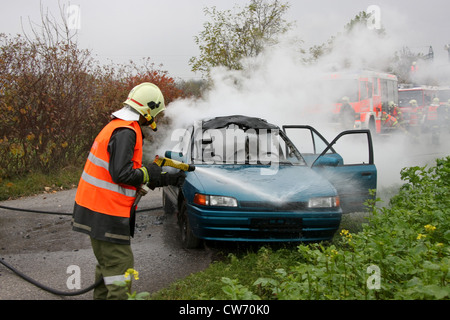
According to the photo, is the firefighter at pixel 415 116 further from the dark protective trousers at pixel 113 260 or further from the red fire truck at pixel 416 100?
the dark protective trousers at pixel 113 260

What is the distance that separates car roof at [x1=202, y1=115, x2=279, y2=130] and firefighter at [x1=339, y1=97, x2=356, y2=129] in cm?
901

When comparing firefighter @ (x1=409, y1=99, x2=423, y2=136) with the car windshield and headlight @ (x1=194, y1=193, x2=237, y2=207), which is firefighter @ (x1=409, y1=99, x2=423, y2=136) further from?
headlight @ (x1=194, y1=193, x2=237, y2=207)

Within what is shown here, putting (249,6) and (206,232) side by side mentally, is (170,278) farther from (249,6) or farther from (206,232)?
(249,6)

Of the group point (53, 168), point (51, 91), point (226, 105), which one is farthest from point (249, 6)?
point (53, 168)

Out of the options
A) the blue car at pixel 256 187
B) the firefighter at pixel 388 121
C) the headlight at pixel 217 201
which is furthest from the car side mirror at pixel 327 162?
the firefighter at pixel 388 121

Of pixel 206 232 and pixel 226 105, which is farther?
pixel 226 105

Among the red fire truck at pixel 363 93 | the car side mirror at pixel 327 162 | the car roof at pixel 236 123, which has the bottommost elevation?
the car side mirror at pixel 327 162

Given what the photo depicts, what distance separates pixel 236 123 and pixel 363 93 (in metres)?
11.8

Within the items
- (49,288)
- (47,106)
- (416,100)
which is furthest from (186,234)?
(416,100)

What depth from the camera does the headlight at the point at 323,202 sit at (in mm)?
4726

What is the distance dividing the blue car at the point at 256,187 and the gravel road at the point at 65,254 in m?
0.39

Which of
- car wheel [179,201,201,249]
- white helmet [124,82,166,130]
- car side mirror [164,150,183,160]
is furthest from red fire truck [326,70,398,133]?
white helmet [124,82,166,130]

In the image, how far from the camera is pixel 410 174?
19.0 ft

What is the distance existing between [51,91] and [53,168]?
6.11 feet
